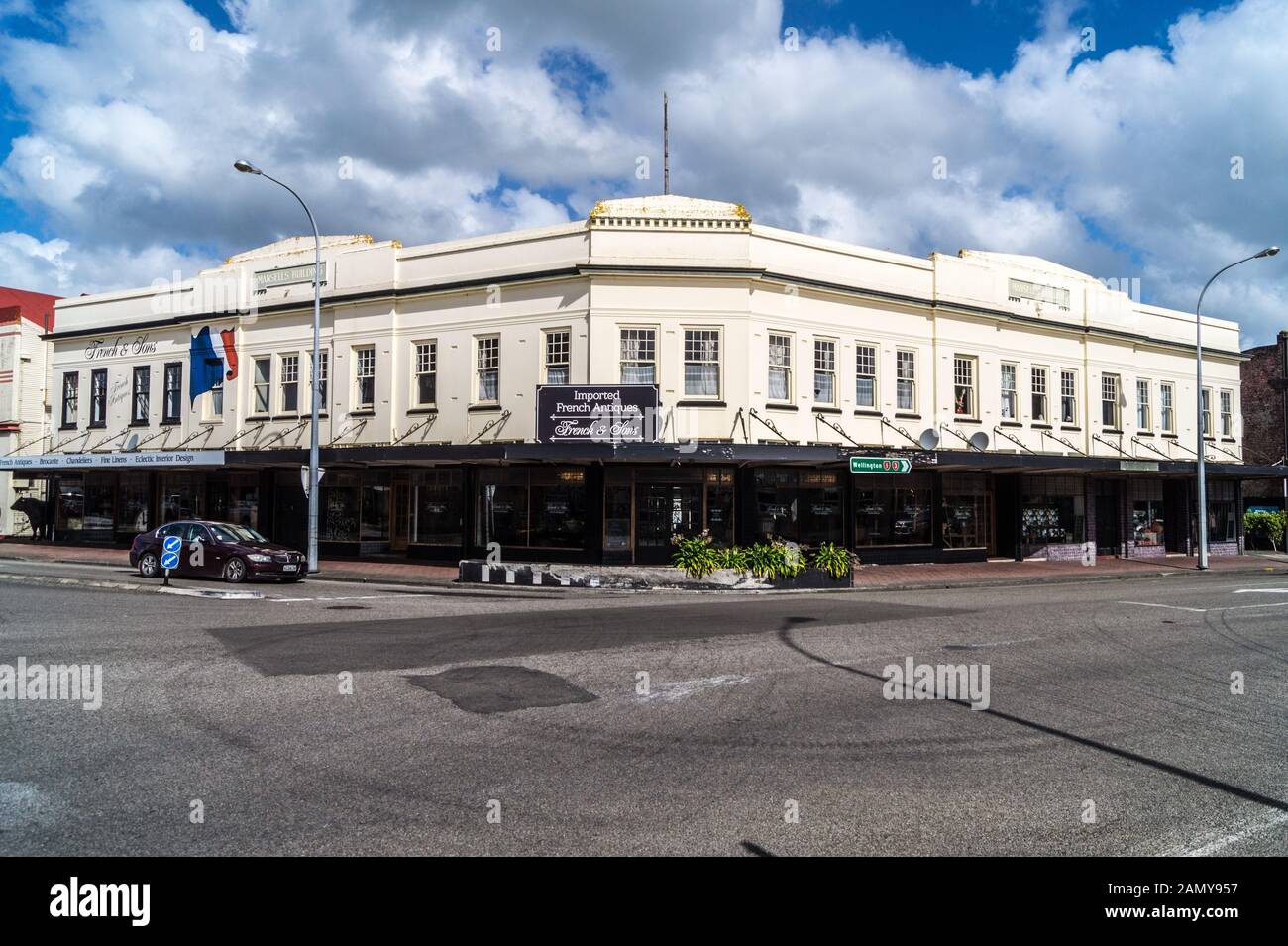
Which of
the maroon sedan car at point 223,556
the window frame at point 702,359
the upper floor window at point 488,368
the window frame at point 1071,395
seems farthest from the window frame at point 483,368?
the window frame at point 1071,395

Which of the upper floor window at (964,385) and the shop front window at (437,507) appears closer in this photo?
the shop front window at (437,507)

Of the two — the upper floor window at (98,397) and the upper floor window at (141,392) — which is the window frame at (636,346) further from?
the upper floor window at (98,397)

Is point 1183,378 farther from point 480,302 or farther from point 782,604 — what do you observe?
point 480,302

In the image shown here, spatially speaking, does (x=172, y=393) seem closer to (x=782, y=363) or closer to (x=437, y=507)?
(x=437, y=507)

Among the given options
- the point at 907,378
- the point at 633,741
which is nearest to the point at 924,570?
the point at 907,378

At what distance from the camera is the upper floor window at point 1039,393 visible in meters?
28.2

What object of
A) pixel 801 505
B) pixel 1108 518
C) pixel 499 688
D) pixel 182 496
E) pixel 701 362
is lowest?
pixel 499 688

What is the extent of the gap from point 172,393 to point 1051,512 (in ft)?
102

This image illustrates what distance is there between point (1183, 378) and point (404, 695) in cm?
3357

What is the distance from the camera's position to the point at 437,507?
82.8 feet

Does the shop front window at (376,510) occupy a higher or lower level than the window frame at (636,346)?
lower

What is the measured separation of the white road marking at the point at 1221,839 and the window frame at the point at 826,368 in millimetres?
19301

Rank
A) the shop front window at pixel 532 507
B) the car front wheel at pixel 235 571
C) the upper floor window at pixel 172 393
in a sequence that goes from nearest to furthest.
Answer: the car front wheel at pixel 235 571 → the shop front window at pixel 532 507 → the upper floor window at pixel 172 393
